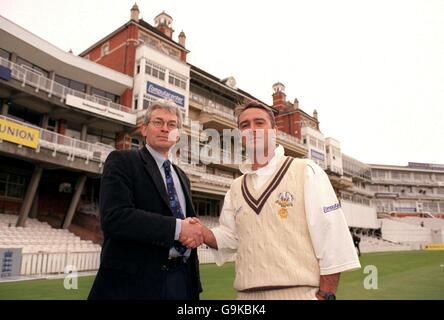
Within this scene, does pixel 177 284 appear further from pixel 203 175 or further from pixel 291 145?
pixel 291 145

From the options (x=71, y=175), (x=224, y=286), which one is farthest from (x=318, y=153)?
(x=224, y=286)

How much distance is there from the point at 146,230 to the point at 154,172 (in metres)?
0.59

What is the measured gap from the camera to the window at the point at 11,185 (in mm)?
20672

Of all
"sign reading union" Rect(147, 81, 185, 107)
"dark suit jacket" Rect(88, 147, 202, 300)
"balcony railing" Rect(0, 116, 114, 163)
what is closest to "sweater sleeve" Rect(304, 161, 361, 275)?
"dark suit jacket" Rect(88, 147, 202, 300)

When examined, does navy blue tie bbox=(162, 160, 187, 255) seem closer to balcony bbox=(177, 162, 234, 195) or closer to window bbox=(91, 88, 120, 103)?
balcony bbox=(177, 162, 234, 195)

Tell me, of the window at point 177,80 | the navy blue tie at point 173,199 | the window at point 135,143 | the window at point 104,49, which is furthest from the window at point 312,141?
the navy blue tie at point 173,199

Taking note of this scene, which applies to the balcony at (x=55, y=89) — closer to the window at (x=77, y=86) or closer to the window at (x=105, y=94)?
the window at (x=105, y=94)

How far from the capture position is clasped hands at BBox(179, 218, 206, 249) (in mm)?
2542

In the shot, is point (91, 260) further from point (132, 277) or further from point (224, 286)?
point (132, 277)

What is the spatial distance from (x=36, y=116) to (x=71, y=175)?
15.2 ft

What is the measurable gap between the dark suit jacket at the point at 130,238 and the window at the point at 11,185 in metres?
22.2

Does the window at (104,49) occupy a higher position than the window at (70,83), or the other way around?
the window at (104,49)

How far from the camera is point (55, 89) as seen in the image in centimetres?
2158

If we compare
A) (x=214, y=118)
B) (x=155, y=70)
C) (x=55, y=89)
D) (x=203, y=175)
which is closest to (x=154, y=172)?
(x=55, y=89)
